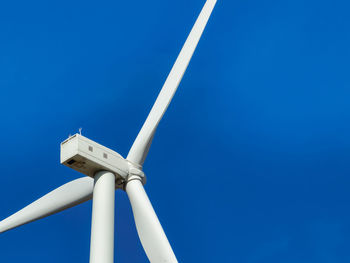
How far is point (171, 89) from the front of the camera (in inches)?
759

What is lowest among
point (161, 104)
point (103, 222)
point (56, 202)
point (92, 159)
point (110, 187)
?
point (103, 222)

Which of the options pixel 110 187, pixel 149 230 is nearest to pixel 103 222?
pixel 149 230

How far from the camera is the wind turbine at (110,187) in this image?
15969 mm

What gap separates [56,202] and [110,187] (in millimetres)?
3097

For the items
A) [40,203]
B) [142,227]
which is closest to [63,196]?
A: [40,203]

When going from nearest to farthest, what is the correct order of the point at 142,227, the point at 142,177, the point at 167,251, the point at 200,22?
the point at 167,251, the point at 142,227, the point at 142,177, the point at 200,22

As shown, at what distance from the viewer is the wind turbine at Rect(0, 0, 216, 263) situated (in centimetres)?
1597

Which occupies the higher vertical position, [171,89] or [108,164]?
[171,89]

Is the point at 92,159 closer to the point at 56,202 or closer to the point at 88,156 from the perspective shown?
the point at 88,156

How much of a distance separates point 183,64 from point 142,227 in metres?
5.92

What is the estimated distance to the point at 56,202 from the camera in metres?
19.6

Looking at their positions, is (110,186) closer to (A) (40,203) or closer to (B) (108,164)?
(B) (108,164)

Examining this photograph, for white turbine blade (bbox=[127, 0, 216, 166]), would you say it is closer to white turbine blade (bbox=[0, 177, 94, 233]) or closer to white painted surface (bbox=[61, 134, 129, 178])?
white painted surface (bbox=[61, 134, 129, 178])

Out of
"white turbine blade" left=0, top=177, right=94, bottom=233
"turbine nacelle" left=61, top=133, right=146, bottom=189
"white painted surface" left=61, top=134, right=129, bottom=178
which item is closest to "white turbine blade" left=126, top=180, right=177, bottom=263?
"turbine nacelle" left=61, top=133, right=146, bottom=189
